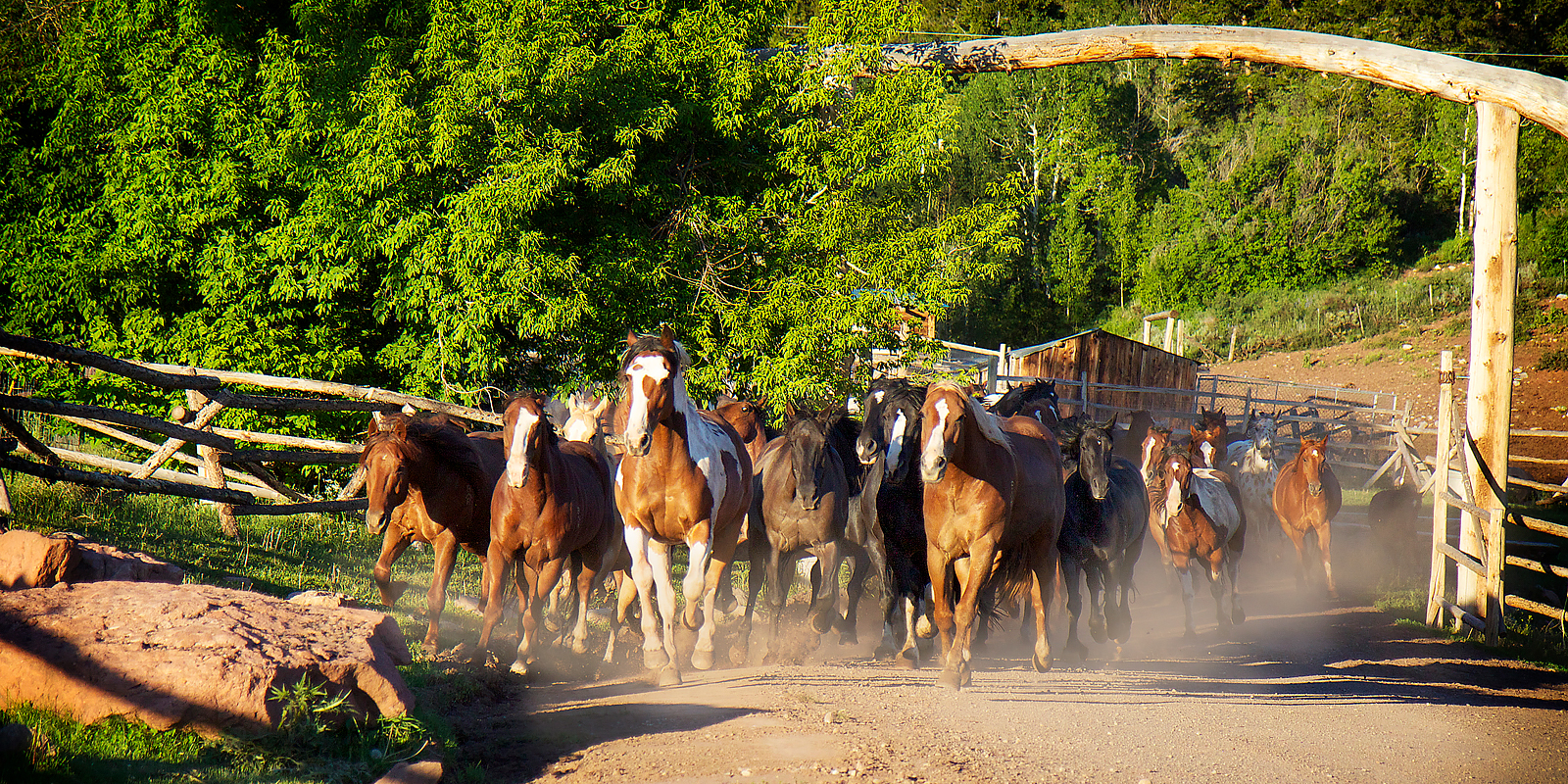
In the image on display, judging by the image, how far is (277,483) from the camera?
33.3 feet

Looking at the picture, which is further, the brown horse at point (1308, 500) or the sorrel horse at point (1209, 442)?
the sorrel horse at point (1209, 442)

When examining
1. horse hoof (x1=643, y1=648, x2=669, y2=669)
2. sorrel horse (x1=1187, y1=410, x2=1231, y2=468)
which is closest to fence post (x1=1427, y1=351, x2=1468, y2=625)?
sorrel horse (x1=1187, y1=410, x2=1231, y2=468)

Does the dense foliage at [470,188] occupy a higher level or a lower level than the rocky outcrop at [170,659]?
higher

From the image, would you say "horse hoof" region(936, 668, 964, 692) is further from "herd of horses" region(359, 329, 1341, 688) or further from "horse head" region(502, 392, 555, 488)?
"horse head" region(502, 392, 555, 488)

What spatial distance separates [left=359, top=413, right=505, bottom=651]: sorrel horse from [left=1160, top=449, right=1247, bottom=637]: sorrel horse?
7106 millimetres

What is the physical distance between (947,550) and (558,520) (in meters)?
2.77

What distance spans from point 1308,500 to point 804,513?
923 centimetres

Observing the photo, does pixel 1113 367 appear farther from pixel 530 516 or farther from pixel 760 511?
pixel 530 516

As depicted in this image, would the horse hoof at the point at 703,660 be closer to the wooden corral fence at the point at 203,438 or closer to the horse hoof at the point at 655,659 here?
the horse hoof at the point at 655,659

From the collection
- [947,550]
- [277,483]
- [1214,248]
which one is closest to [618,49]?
[277,483]

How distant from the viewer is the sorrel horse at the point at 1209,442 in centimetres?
1384

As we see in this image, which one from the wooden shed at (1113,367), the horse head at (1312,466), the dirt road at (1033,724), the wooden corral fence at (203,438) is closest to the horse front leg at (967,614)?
the dirt road at (1033,724)

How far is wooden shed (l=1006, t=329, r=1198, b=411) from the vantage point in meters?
28.3

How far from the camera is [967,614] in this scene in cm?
668
